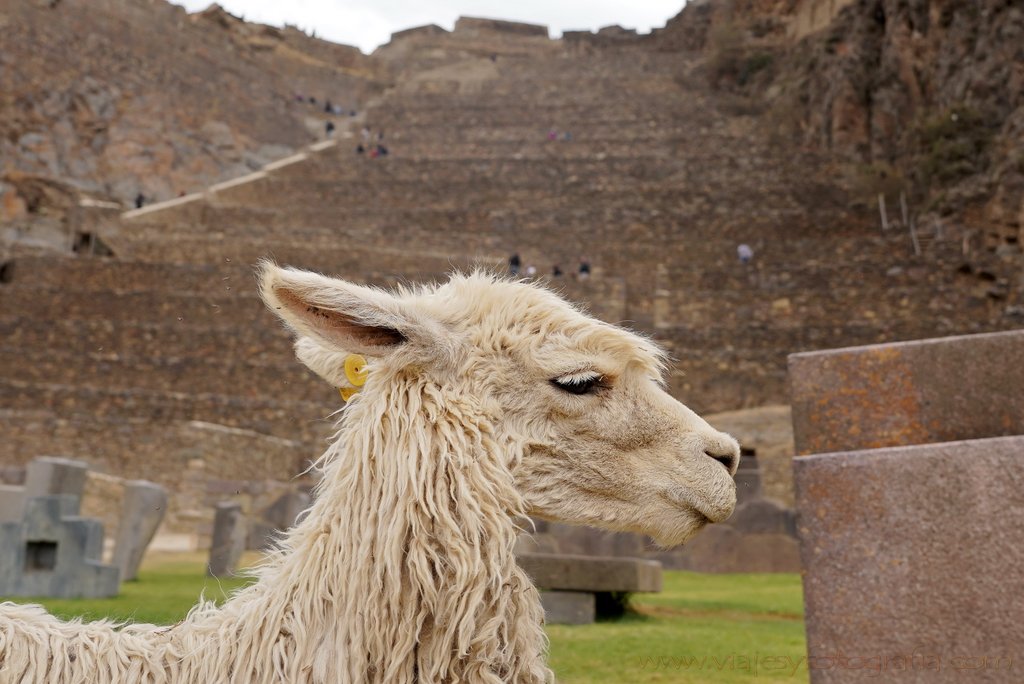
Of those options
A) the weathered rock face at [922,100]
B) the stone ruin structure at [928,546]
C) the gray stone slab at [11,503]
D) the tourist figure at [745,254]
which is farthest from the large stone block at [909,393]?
the tourist figure at [745,254]

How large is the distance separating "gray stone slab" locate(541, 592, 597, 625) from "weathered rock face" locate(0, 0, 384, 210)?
985 inches

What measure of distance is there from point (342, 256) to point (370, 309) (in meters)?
22.1

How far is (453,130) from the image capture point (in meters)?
37.0

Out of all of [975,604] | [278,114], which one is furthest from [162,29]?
[975,604]

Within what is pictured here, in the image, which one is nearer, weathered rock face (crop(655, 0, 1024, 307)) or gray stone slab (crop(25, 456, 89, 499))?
gray stone slab (crop(25, 456, 89, 499))

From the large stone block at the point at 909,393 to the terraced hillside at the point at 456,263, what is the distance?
338 inches

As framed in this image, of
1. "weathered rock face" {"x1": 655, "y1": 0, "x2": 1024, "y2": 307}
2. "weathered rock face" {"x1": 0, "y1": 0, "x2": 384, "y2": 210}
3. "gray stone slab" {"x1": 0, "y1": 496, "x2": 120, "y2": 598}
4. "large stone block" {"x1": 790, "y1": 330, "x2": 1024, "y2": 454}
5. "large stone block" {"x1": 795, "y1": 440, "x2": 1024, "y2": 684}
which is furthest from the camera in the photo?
"weathered rock face" {"x1": 0, "y1": 0, "x2": 384, "y2": 210}

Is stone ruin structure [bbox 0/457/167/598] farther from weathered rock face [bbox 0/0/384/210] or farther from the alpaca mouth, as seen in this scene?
weathered rock face [bbox 0/0/384/210]

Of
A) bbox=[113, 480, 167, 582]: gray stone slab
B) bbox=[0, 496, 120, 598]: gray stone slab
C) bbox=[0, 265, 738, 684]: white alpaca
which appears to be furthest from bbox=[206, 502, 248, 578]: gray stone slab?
bbox=[0, 265, 738, 684]: white alpaca

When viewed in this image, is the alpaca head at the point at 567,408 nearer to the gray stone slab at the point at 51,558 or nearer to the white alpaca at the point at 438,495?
the white alpaca at the point at 438,495

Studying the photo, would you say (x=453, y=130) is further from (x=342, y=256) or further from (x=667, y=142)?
(x=342, y=256)

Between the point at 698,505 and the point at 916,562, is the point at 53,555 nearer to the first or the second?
the point at 916,562

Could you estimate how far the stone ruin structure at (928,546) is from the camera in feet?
7.10

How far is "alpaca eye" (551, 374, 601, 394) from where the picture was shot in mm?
1533
